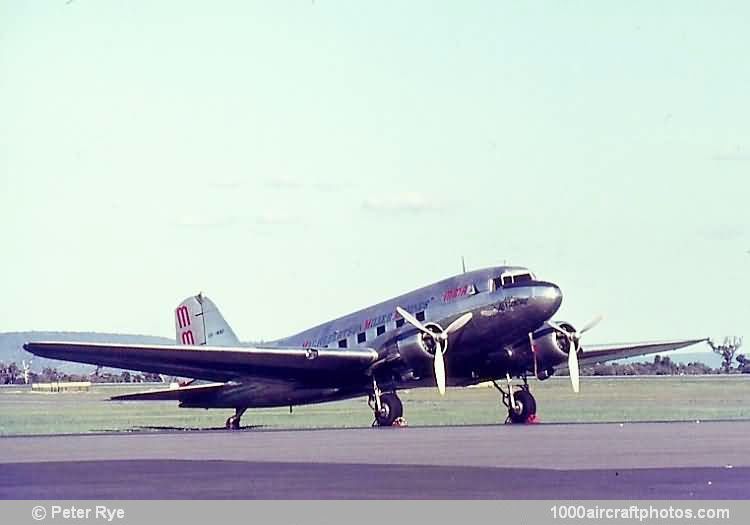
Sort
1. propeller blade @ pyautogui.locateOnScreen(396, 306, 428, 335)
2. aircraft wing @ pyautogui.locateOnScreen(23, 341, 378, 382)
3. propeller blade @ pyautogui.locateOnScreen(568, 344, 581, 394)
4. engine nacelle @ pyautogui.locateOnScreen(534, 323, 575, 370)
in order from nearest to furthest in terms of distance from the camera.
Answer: aircraft wing @ pyautogui.locateOnScreen(23, 341, 378, 382) → propeller blade @ pyautogui.locateOnScreen(396, 306, 428, 335) → engine nacelle @ pyautogui.locateOnScreen(534, 323, 575, 370) → propeller blade @ pyautogui.locateOnScreen(568, 344, 581, 394)

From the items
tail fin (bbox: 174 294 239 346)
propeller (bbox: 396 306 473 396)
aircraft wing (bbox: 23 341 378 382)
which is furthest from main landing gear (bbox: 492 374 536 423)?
tail fin (bbox: 174 294 239 346)

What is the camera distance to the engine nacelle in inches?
1220

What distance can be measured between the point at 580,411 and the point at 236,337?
1053 cm

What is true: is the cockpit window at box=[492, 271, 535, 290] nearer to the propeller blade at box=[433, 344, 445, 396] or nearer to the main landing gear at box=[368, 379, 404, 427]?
the propeller blade at box=[433, 344, 445, 396]

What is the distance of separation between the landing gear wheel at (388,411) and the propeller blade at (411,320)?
1844 millimetres

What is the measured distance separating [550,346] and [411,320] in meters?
3.65

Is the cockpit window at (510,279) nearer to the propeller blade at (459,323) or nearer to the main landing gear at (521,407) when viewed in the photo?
the propeller blade at (459,323)

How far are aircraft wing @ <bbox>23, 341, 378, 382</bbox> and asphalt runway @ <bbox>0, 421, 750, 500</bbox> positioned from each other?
3102mm

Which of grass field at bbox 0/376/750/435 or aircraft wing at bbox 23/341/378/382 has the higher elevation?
aircraft wing at bbox 23/341/378/382

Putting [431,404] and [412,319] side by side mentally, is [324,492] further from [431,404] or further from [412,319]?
[431,404]

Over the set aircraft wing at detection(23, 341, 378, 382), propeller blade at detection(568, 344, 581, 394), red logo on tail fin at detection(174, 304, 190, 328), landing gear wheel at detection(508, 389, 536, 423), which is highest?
red logo on tail fin at detection(174, 304, 190, 328)

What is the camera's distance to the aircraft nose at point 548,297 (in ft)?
95.8
